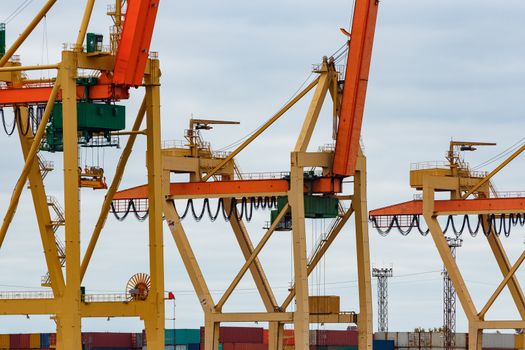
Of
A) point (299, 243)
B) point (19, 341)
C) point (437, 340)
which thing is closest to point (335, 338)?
point (437, 340)

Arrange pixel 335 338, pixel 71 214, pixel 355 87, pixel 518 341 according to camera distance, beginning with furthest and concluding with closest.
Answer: pixel 335 338
pixel 518 341
pixel 355 87
pixel 71 214

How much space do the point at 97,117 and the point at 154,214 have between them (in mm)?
4290

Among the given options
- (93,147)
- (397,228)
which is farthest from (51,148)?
(397,228)

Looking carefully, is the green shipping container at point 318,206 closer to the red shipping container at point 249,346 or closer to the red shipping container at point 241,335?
the red shipping container at point 249,346

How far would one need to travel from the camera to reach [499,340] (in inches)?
4919

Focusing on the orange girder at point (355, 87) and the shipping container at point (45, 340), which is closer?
the orange girder at point (355, 87)

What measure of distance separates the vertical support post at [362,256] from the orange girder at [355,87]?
3.85m

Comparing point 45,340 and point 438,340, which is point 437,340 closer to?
point 438,340

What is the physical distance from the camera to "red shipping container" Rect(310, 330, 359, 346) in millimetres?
123438

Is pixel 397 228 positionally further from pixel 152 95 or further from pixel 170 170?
pixel 152 95

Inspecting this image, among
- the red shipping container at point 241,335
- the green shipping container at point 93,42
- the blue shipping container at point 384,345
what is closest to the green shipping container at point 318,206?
the green shipping container at point 93,42

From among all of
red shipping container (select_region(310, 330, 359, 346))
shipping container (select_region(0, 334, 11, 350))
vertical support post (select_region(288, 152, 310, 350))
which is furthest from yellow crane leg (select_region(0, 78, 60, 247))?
red shipping container (select_region(310, 330, 359, 346))

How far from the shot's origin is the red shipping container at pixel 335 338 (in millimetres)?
123438

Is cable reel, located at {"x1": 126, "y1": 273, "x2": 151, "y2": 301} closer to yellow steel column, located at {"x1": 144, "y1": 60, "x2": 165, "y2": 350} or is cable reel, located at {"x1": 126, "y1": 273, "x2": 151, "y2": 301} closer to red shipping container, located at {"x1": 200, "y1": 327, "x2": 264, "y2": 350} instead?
yellow steel column, located at {"x1": 144, "y1": 60, "x2": 165, "y2": 350}
